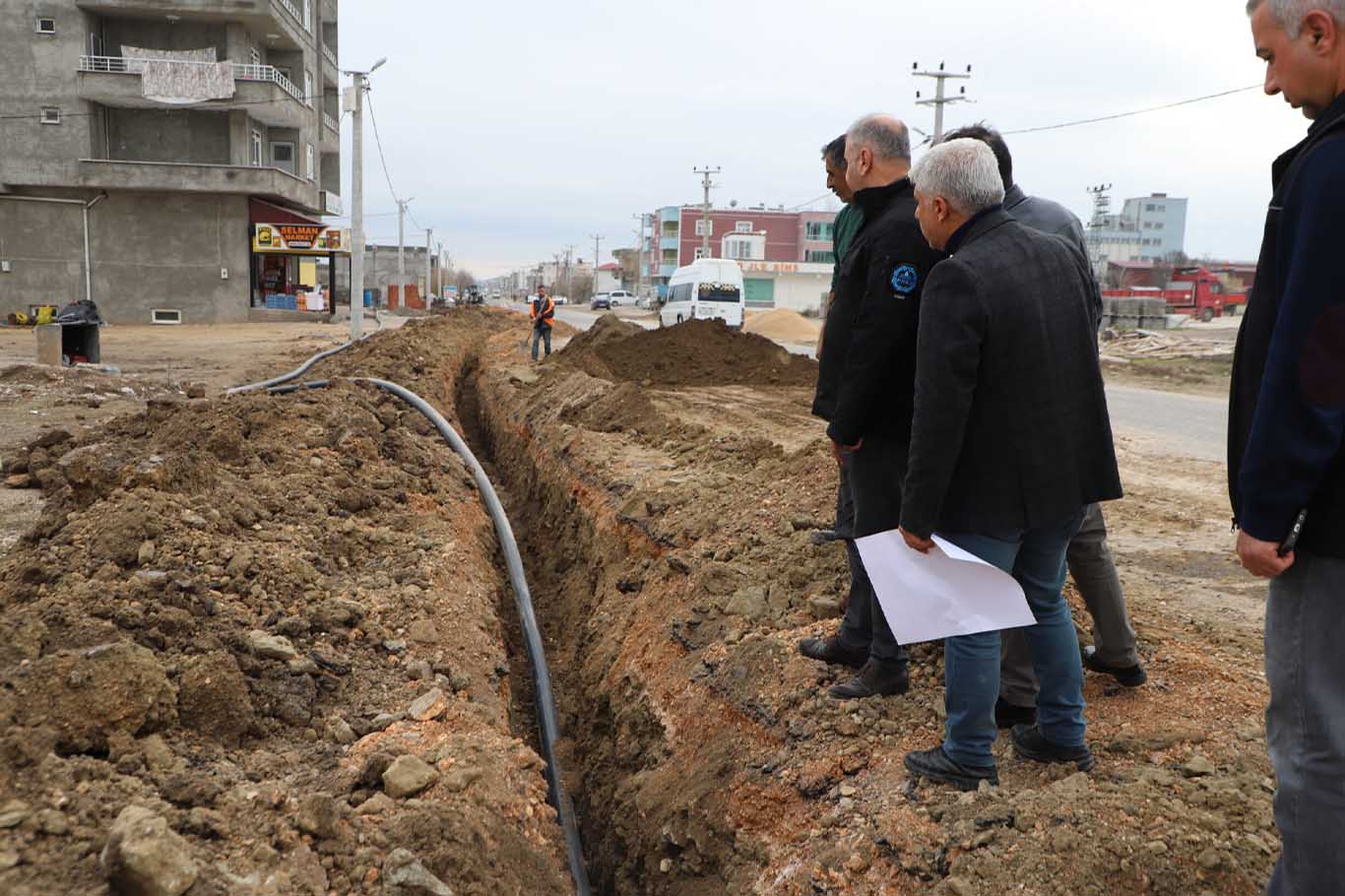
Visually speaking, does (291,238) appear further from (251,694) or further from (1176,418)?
(251,694)

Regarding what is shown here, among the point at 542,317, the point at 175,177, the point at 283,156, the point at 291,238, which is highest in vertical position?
the point at 283,156

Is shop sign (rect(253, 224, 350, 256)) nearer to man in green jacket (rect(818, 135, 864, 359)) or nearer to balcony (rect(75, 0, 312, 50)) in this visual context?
balcony (rect(75, 0, 312, 50))

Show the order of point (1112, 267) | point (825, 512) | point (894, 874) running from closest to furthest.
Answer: point (894, 874) → point (825, 512) → point (1112, 267)

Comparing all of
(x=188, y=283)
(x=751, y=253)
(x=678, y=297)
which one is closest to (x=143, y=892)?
(x=678, y=297)

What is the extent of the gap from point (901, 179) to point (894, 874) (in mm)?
2381

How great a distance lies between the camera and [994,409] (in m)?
2.92

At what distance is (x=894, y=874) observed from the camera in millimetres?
3000

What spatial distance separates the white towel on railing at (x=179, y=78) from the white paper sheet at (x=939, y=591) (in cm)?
3656

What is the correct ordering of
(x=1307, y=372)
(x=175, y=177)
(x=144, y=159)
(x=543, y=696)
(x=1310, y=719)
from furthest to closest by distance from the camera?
(x=144, y=159) < (x=175, y=177) < (x=543, y=696) < (x=1310, y=719) < (x=1307, y=372)

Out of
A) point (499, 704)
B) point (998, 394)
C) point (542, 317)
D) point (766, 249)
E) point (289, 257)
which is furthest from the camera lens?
point (766, 249)

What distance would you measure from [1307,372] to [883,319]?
1.58 metres

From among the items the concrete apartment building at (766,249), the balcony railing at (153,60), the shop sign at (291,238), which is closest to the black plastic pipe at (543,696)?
the shop sign at (291,238)

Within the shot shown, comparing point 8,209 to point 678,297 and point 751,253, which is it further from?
point 751,253

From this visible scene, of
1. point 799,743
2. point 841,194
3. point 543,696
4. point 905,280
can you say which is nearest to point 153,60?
point 543,696
